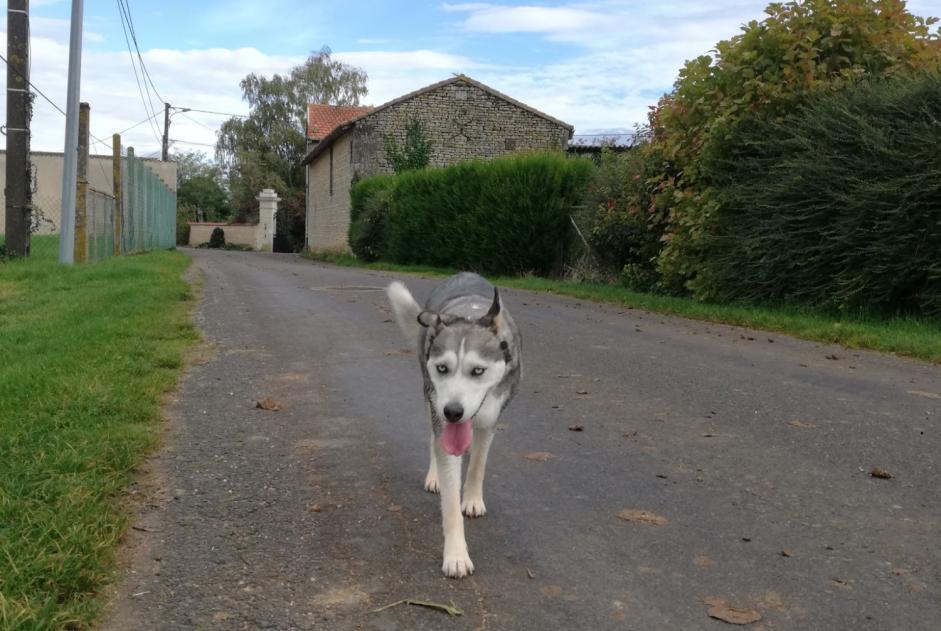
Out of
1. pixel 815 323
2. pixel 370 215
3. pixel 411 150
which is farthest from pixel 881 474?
pixel 411 150

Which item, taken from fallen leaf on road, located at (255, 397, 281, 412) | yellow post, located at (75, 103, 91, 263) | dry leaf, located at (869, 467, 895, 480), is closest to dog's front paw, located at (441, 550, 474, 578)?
dry leaf, located at (869, 467, 895, 480)

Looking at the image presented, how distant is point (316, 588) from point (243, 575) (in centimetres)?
31

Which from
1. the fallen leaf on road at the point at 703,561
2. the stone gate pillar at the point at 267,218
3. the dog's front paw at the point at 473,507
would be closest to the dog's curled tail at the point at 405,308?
the dog's front paw at the point at 473,507

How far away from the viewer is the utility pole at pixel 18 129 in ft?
53.1

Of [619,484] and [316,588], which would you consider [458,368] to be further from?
[619,484]

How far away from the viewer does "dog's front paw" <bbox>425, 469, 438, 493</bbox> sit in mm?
4184

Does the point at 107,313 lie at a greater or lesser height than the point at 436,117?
lesser

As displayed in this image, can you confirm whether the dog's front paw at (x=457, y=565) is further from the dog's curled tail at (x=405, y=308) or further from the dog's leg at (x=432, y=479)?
the dog's curled tail at (x=405, y=308)

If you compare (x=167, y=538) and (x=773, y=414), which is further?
(x=773, y=414)

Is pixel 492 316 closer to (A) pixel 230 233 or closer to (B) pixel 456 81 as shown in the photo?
(B) pixel 456 81

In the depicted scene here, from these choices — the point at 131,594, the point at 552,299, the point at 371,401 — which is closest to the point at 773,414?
the point at 371,401

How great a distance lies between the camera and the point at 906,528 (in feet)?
12.2

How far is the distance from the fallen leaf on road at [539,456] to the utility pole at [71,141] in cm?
1388

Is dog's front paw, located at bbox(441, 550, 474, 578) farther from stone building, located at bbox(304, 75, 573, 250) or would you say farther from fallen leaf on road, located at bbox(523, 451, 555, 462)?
stone building, located at bbox(304, 75, 573, 250)
